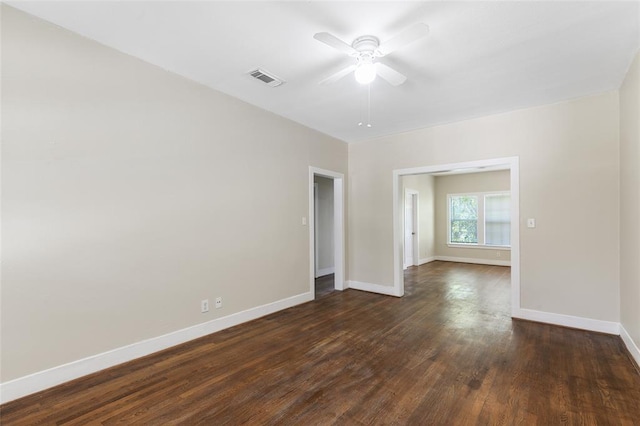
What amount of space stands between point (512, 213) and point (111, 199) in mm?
4702

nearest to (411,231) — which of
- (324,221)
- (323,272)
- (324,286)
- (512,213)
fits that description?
(324,221)

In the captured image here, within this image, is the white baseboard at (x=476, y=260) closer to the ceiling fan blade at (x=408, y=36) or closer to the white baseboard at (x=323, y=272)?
the white baseboard at (x=323, y=272)

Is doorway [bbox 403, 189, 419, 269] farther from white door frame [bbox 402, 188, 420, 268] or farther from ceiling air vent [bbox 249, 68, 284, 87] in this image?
ceiling air vent [bbox 249, 68, 284, 87]

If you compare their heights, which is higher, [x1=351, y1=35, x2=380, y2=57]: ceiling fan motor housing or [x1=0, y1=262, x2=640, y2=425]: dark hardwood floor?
[x1=351, y1=35, x2=380, y2=57]: ceiling fan motor housing

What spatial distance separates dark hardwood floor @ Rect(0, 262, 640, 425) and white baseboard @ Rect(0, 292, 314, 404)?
3.1 inches

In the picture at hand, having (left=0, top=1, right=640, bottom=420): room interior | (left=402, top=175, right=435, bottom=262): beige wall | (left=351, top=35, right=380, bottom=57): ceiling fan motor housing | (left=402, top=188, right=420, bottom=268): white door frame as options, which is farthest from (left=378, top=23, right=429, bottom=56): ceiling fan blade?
(left=402, top=188, right=420, bottom=268): white door frame

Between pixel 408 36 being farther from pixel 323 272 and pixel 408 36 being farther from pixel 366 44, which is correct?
pixel 323 272

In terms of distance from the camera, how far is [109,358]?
2516 mm

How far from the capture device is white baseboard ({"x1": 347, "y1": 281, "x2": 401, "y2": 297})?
5.00 meters

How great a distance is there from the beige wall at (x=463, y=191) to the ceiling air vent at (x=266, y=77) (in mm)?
7254

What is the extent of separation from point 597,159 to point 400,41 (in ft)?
10.1

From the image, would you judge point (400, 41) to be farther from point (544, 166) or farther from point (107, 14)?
point (544, 166)

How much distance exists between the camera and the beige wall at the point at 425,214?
8.21 metres

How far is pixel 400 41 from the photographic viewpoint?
2041 mm
